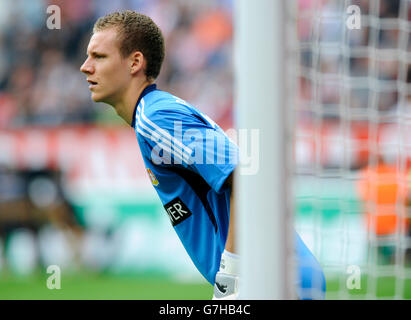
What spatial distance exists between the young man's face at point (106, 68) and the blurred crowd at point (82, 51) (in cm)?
499

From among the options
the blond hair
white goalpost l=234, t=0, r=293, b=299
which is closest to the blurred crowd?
A: the blond hair

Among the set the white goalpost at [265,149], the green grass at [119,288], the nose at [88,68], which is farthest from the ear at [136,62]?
the green grass at [119,288]

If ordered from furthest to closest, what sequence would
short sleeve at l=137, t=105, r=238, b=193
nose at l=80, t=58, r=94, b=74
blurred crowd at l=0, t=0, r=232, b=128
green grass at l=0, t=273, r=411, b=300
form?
blurred crowd at l=0, t=0, r=232, b=128
green grass at l=0, t=273, r=411, b=300
nose at l=80, t=58, r=94, b=74
short sleeve at l=137, t=105, r=238, b=193

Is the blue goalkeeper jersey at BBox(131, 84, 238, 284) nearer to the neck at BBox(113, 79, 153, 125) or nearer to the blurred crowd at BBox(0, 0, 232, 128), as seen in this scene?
the neck at BBox(113, 79, 153, 125)

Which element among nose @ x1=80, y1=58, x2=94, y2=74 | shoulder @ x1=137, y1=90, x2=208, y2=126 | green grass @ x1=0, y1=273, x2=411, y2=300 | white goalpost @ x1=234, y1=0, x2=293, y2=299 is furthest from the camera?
green grass @ x1=0, y1=273, x2=411, y2=300

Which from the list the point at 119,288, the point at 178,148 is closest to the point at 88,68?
the point at 178,148

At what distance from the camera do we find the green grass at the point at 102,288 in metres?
6.57

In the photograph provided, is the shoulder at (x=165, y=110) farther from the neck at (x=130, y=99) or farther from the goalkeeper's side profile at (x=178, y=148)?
the neck at (x=130, y=99)

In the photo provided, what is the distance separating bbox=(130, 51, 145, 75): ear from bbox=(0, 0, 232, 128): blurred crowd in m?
4.95

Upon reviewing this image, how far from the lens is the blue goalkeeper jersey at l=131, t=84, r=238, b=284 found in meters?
2.46

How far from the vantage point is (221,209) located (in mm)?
2723
